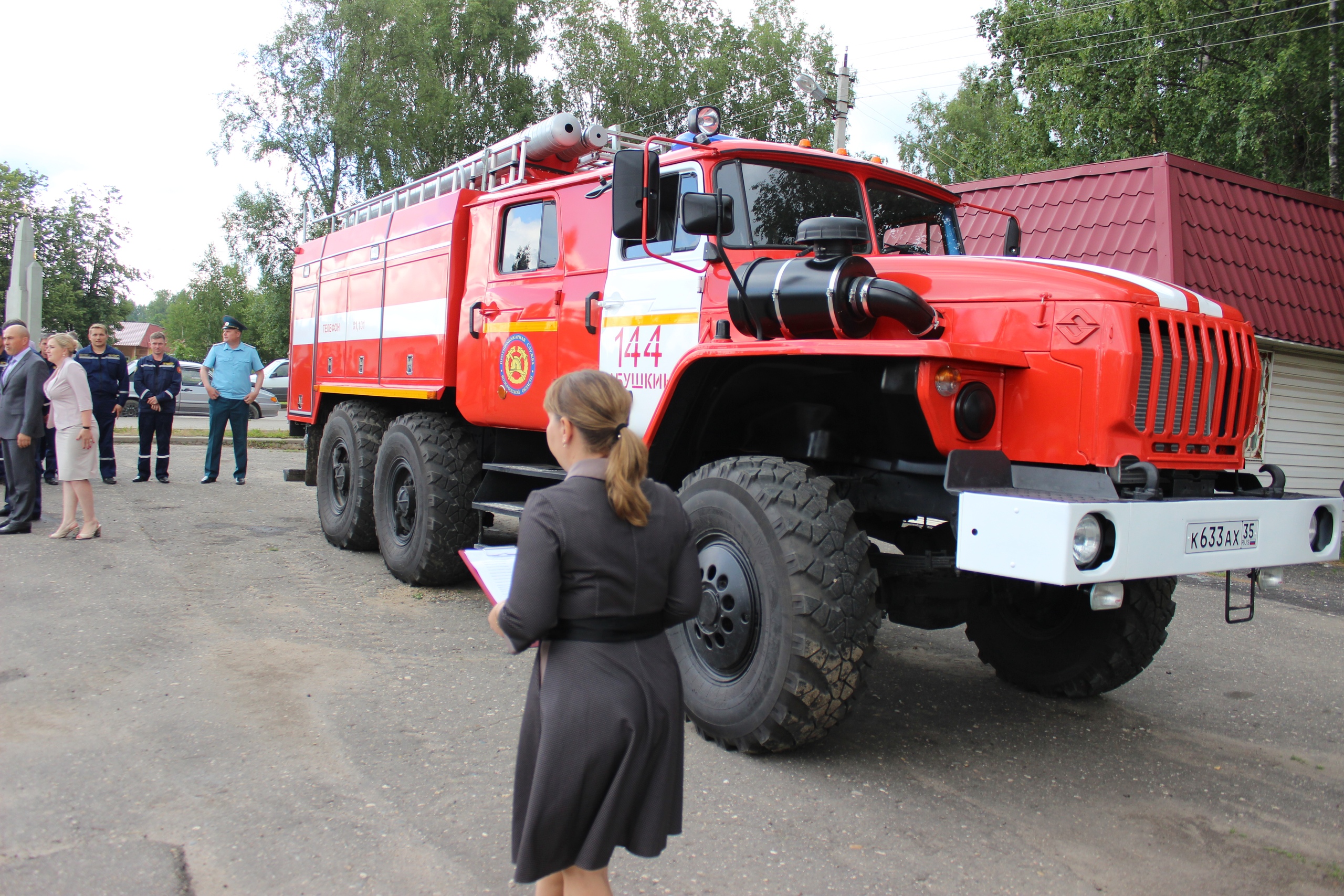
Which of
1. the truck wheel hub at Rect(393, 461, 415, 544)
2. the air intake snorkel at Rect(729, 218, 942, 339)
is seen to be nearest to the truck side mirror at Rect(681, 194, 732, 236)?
the air intake snorkel at Rect(729, 218, 942, 339)

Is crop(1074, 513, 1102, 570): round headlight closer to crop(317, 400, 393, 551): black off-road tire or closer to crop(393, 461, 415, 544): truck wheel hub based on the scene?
crop(393, 461, 415, 544): truck wheel hub

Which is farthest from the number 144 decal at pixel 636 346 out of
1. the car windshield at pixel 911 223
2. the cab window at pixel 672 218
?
the car windshield at pixel 911 223

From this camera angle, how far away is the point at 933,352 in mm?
3488

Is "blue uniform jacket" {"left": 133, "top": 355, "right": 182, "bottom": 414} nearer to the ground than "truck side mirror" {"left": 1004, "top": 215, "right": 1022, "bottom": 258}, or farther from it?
nearer to the ground

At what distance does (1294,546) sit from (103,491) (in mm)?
11436

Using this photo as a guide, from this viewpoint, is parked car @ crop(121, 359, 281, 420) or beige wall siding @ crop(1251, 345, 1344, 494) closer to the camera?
beige wall siding @ crop(1251, 345, 1344, 494)

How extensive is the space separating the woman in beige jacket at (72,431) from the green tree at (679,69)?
2641cm

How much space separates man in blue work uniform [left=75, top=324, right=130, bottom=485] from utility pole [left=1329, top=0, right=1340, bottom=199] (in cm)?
1696

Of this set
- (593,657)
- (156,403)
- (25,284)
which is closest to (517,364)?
(593,657)

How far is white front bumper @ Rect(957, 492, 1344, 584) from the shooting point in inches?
124

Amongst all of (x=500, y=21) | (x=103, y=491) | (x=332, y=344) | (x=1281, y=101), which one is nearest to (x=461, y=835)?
(x=332, y=344)

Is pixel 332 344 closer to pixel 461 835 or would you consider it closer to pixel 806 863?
pixel 461 835

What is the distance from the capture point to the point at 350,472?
8.04m

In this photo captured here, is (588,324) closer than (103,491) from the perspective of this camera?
Yes
